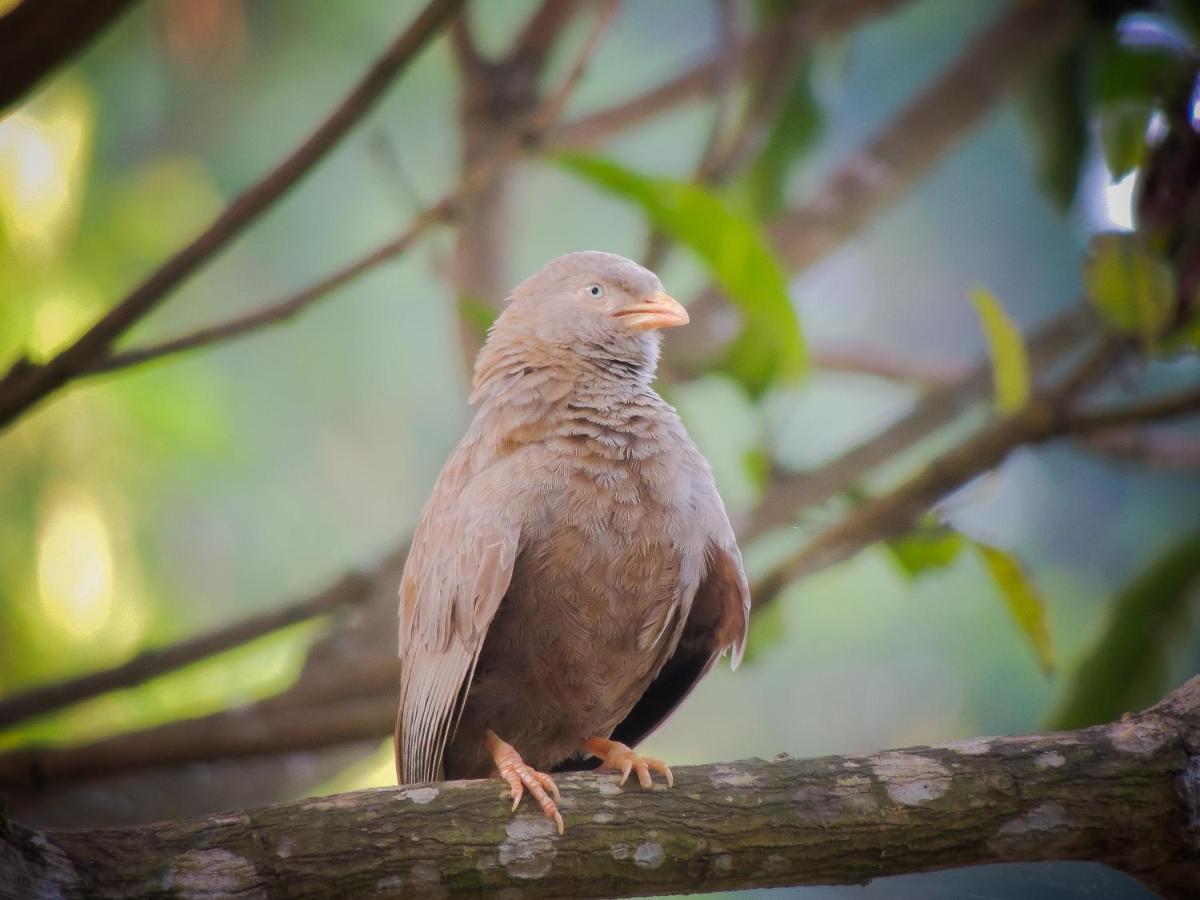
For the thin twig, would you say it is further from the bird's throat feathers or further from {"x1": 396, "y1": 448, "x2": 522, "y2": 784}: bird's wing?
{"x1": 396, "y1": 448, "x2": 522, "y2": 784}: bird's wing

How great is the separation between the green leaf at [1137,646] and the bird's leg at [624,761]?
1660mm

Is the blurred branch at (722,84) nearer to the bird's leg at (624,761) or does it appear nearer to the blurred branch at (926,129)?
the blurred branch at (926,129)

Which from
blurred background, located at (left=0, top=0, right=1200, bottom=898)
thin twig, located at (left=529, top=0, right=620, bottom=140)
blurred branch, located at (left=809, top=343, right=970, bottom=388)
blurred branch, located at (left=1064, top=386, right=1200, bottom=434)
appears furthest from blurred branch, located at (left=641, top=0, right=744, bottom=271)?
blurred branch, located at (left=1064, top=386, right=1200, bottom=434)

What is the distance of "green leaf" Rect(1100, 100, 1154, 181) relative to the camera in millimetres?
3363

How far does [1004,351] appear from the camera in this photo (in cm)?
307

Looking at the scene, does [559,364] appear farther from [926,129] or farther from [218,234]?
[926,129]

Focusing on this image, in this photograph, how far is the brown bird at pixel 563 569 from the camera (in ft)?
7.67

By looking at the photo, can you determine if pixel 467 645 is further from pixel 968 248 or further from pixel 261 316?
pixel 968 248

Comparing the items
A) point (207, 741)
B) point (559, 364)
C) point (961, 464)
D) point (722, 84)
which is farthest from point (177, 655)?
point (722, 84)

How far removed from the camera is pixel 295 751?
3.38m

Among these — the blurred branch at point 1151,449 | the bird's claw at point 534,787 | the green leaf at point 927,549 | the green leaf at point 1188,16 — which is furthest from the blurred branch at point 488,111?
the blurred branch at point 1151,449

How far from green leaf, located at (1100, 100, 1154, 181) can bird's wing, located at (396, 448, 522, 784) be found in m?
2.20

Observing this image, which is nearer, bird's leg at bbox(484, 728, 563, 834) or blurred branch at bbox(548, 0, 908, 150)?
bird's leg at bbox(484, 728, 563, 834)

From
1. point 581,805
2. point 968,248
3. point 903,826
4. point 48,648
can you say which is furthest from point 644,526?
point 968,248
